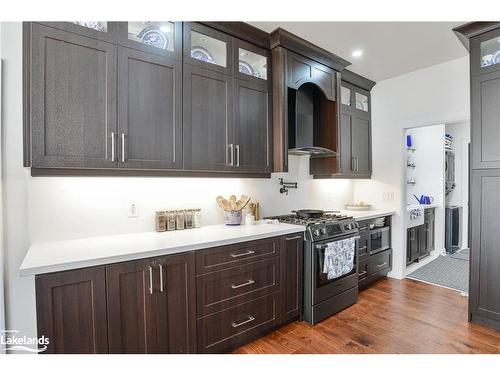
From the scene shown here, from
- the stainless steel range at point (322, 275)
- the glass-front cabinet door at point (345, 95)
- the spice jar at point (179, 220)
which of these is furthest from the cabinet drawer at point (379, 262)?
the spice jar at point (179, 220)

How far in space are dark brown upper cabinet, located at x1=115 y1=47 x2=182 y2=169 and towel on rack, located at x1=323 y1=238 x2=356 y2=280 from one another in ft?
5.36

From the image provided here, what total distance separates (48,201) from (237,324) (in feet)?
5.33

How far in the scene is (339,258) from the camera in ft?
8.64

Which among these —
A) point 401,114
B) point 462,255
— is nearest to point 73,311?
point 401,114

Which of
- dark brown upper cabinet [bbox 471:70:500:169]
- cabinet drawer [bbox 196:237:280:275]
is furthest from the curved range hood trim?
dark brown upper cabinet [bbox 471:70:500:169]

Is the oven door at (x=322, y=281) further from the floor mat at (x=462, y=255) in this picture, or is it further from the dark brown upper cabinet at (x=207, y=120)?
the floor mat at (x=462, y=255)

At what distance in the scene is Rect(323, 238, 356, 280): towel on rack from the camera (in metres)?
2.52

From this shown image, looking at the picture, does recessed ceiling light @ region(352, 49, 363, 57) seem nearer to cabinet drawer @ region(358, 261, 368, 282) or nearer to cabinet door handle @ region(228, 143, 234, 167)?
cabinet door handle @ region(228, 143, 234, 167)

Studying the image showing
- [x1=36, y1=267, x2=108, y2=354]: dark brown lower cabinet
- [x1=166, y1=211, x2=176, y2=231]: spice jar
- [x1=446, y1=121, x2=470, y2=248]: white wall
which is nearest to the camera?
[x1=36, y1=267, x2=108, y2=354]: dark brown lower cabinet

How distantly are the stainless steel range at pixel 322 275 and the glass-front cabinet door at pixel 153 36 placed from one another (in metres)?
1.88

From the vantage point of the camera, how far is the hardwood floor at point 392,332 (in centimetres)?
209

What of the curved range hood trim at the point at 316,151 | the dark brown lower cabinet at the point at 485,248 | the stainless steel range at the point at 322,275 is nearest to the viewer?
the dark brown lower cabinet at the point at 485,248

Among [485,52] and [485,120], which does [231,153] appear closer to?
[485,120]

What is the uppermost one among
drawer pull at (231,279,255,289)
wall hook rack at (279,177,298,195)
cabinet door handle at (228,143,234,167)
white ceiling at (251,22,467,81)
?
white ceiling at (251,22,467,81)
